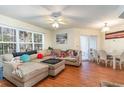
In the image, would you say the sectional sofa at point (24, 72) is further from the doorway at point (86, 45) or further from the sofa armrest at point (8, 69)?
the doorway at point (86, 45)

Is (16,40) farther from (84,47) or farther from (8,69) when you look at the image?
(84,47)

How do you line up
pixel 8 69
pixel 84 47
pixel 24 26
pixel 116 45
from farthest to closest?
1. pixel 84 47
2. pixel 116 45
3. pixel 24 26
4. pixel 8 69

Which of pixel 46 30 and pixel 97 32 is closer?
pixel 46 30

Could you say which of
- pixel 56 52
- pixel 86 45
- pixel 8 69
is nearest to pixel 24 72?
pixel 8 69

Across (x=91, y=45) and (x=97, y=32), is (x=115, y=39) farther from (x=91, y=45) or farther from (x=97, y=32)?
(x=91, y=45)

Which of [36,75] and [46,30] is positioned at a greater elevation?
[46,30]

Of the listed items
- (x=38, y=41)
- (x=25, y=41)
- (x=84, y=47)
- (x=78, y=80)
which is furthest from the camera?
(x=84, y=47)

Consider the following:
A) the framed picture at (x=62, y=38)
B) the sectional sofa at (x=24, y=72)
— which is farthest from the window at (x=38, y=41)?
the sectional sofa at (x=24, y=72)

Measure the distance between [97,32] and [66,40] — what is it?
2006 millimetres

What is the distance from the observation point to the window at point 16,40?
322 centimetres

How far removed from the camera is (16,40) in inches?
143

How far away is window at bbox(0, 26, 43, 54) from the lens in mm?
3223
